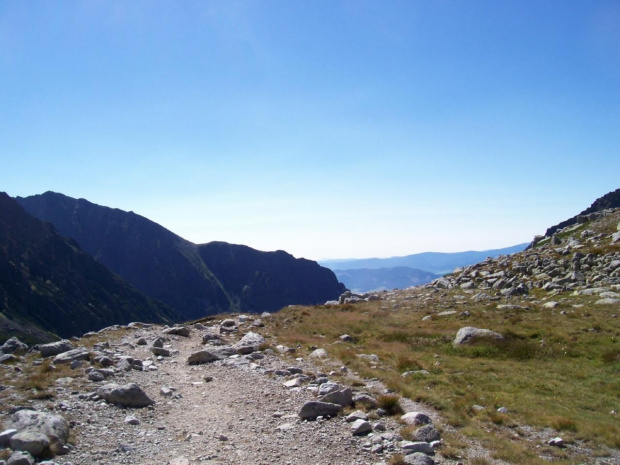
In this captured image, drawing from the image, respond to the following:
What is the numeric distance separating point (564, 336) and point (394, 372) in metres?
11.7

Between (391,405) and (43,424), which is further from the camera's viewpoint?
(391,405)

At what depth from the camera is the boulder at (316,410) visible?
42.7 ft

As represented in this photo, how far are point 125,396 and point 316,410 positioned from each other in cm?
632

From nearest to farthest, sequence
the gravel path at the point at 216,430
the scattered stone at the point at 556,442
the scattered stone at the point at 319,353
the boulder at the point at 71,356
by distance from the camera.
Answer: the gravel path at the point at 216,430 → the scattered stone at the point at 556,442 → the boulder at the point at 71,356 → the scattered stone at the point at 319,353

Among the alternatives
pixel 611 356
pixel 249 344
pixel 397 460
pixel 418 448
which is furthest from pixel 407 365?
pixel 397 460

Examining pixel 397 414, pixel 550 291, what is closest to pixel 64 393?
pixel 397 414

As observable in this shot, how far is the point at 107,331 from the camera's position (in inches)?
1245

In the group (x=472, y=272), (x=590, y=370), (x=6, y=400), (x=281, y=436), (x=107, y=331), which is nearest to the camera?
(x=281, y=436)

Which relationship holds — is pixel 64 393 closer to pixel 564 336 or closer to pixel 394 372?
pixel 394 372

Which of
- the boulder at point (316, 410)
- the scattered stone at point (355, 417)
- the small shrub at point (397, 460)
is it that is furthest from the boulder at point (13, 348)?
the small shrub at point (397, 460)

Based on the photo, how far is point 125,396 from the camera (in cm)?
1389

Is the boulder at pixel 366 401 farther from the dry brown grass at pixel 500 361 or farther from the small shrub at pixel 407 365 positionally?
the small shrub at pixel 407 365

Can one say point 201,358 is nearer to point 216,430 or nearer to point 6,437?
point 216,430

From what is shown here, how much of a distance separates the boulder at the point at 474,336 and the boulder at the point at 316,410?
1399cm
